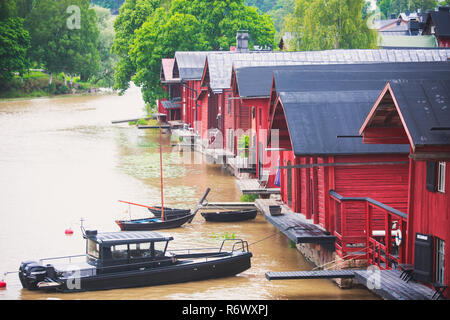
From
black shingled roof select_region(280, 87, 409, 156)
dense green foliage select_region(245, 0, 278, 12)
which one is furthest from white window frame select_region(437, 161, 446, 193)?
dense green foliage select_region(245, 0, 278, 12)

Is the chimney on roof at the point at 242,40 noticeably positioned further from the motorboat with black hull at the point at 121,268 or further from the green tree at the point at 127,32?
the motorboat with black hull at the point at 121,268

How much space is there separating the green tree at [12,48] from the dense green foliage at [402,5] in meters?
74.3

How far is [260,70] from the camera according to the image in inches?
1490

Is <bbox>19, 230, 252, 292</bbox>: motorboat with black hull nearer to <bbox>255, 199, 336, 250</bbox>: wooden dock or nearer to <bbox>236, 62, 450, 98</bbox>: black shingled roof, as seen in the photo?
<bbox>255, 199, 336, 250</bbox>: wooden dock

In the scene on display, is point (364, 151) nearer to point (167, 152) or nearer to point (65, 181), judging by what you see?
point (65, 181)

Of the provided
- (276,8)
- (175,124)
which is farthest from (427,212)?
(276,8)

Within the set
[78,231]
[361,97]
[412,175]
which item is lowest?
[78,231]

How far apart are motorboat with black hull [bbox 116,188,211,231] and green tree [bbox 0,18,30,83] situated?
87.6 m

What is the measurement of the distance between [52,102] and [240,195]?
7269 cm

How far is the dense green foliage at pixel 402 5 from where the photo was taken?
139 metres

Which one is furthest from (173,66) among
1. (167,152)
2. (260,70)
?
(260,70)

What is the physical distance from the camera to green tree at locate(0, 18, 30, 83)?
365 feet

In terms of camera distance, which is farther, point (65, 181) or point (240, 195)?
point (65, 181)

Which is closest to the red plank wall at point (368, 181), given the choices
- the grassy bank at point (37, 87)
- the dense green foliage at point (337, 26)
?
the dense green foliage at point (337, 26)
